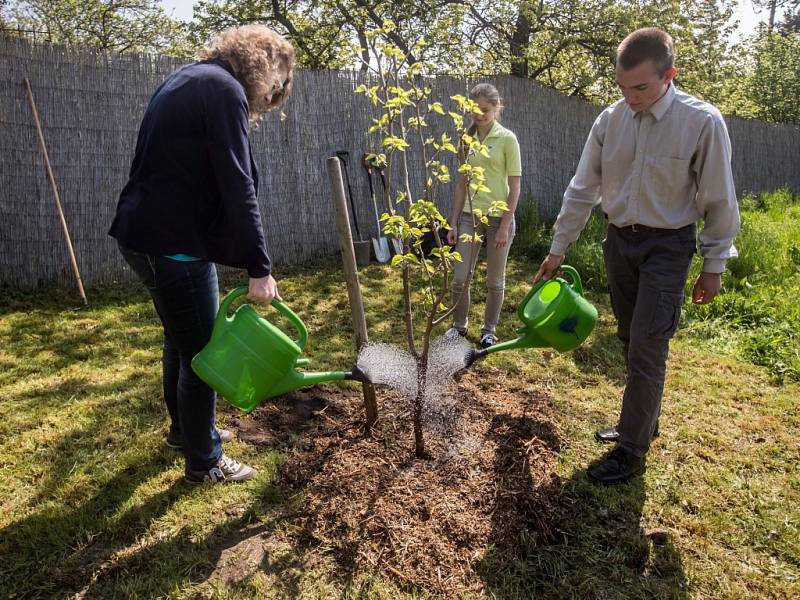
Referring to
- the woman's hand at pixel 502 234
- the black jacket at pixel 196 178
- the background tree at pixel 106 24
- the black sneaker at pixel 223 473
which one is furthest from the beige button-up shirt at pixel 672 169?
the background tree at pixel 106 24

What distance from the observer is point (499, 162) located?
11.3ft

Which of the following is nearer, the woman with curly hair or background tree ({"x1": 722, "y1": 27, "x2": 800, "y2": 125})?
the woman with curly hair

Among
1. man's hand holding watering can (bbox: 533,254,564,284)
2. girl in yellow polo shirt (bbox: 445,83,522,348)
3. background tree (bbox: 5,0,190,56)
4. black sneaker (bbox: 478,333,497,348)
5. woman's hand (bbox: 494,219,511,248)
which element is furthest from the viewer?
background tree (bbox: 5,0,190,56)

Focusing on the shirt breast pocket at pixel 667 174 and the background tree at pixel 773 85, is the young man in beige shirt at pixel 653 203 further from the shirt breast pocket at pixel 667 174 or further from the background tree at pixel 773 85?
the background tree at pixel 773 85

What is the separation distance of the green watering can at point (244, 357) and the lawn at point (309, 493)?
1.93 ft

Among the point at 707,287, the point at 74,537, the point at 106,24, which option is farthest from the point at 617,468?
the point at 106,24

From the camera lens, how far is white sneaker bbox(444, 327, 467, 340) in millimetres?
3719

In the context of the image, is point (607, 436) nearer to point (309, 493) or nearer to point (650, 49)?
point (309, 493)

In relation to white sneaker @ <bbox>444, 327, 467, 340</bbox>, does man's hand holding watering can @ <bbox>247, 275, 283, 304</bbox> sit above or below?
above

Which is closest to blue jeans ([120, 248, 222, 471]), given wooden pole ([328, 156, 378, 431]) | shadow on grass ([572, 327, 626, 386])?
wooden pole ([328, 156, 378, 431])

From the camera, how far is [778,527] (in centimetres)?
215

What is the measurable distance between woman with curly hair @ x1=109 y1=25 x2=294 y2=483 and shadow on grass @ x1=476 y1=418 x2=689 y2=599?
1.24 metres

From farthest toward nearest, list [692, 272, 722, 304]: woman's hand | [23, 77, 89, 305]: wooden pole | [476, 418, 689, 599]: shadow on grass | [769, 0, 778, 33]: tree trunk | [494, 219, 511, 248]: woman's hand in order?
[769, 0, 778, 33]: tree trunk
[23, 77, 89, 305]: wooden pole
[494, 219, 511, 248]: woman's hand
[692, 272, 722, 304]: woman's hand
[476, 418, 689, 599]: shadow on grass

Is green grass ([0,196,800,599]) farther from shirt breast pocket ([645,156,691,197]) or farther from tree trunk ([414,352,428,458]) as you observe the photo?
shirt breast pocket ([645,156,691,197])
